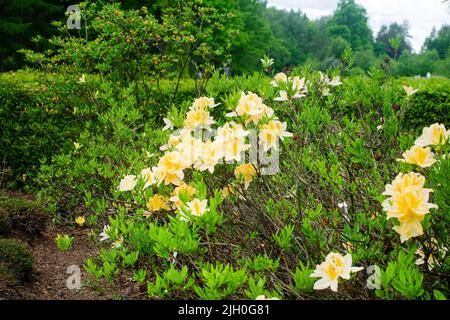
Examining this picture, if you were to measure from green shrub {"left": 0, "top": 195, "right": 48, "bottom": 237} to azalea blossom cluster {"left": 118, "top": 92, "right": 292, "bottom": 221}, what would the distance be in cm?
350

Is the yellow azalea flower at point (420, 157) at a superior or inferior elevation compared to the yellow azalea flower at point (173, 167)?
superior

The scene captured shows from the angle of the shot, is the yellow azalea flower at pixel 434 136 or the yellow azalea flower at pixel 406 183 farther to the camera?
the yellow azalea flower at pixel 434 136

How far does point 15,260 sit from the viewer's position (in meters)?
4.37

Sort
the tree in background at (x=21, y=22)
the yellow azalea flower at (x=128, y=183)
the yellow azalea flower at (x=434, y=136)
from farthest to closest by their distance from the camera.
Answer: the tree in background at (x=21, y=22) < the yellow azalea flower at (x=128, y=183) < the yellow azalea flower at (x=434, y=136)

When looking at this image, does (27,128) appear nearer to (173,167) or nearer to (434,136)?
(173,167)

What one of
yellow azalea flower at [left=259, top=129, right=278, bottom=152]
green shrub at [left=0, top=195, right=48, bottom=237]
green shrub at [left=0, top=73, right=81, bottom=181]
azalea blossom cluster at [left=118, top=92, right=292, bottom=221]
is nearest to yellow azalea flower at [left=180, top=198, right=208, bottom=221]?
azalea blossom cluster at [left=118, top=92, right=292, bottom=221]

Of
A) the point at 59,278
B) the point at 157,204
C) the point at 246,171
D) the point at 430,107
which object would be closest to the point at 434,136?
the point at 246,171

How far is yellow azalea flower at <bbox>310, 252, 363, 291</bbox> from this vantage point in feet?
5.28

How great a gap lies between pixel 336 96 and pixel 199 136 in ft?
5.78

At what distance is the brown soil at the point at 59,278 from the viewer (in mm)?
3982

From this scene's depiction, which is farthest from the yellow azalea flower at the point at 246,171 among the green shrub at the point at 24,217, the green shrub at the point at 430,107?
the green shrub at the point at 430,107

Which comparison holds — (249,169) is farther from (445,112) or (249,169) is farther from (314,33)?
(314,33)

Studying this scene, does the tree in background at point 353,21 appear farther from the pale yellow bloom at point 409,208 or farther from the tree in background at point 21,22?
the pale yellow bloom at point 409,208

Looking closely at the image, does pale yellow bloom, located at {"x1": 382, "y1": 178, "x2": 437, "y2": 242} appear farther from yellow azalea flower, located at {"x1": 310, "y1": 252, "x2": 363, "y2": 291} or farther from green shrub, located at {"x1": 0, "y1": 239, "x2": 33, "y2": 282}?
green shrub, located at {"x1": 0, "y1": 239, "x2": 33, "y2": 282}
